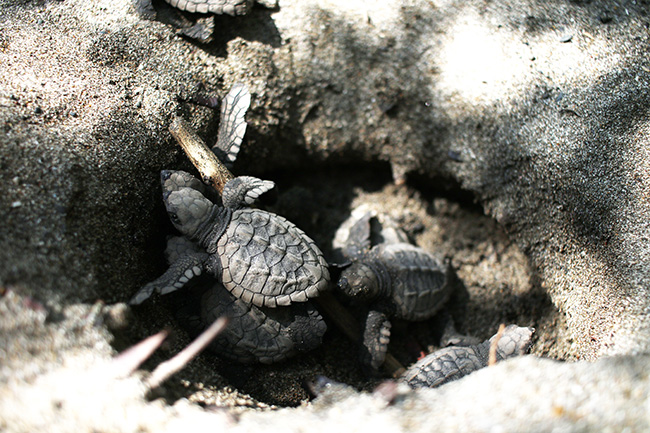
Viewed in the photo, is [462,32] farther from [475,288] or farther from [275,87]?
[475,288]

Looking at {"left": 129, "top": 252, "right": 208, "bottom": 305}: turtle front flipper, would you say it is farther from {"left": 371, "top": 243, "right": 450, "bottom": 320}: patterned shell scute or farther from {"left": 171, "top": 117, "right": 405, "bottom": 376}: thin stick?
{"left": 371, "top": 243, "right": 450, "bottom": 320}: patterned shell scute

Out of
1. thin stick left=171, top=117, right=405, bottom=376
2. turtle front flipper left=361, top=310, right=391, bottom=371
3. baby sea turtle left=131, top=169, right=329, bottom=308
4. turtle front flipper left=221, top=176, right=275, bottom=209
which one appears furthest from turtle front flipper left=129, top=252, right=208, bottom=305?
turtle front flipper left=361, top=310, right=391, bottom=371

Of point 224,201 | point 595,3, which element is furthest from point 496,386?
point 595,3

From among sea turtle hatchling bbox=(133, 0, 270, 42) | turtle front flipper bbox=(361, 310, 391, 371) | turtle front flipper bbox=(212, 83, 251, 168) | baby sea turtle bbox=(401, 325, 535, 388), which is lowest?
turtle front flipper bbox=(361, 310, 391, 371)

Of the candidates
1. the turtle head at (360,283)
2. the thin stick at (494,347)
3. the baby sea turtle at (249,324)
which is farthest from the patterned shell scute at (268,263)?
the thin stick at (494,347)

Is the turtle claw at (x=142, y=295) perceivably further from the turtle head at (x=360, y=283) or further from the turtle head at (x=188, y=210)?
the turtle head at (x=360, y=283)

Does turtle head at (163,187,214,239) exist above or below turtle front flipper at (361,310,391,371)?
above
